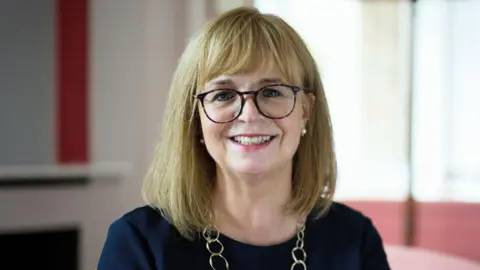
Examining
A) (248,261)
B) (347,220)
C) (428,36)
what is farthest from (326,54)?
(248,261)

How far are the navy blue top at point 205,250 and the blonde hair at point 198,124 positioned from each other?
1.3 inches

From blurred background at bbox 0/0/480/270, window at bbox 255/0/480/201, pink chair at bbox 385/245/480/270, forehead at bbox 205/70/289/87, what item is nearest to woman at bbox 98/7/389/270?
forehead at bbox 205/70/289/87

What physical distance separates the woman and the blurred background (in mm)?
1270

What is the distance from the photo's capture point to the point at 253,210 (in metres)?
1.17

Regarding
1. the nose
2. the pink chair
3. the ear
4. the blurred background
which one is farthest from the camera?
the blurred background

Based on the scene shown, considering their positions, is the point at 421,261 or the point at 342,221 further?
the point at 421,261

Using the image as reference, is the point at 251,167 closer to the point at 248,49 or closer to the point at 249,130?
the point at 249,130

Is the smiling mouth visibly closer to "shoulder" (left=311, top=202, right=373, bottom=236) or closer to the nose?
the nose

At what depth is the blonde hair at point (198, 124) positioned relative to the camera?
109 cm

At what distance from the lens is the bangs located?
1078 mm

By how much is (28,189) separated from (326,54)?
1412 mm

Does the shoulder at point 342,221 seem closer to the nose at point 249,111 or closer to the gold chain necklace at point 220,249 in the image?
the gold chain necklace at point 220,249

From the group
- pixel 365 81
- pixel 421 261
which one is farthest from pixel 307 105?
pixel 365 81

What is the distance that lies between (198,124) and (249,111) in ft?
0.47
